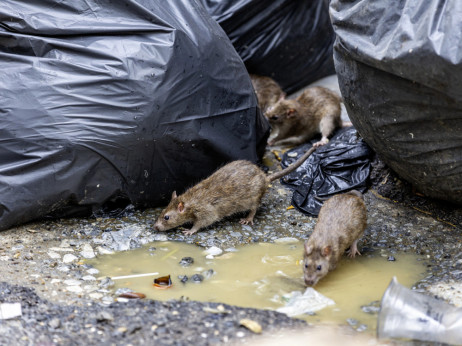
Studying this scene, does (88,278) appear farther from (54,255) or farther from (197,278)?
(197,278)

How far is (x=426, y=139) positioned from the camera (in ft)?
13.3

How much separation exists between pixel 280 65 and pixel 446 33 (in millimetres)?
3697

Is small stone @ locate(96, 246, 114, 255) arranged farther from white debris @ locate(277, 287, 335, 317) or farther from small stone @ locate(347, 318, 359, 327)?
small stone @ locate(347, 318, 359, 327)

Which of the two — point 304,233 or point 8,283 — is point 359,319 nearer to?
point 304,233

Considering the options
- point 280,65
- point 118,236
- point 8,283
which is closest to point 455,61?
point 118,236

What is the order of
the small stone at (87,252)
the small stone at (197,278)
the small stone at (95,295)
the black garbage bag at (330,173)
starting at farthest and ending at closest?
1. the black garbage bag at (330,173)
2. the small stone at (87,252)
3. the small stone at (197,278)
4. the small stone at (95,295)

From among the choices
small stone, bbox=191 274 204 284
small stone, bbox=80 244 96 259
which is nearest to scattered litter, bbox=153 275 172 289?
small stone, bbox=191 274 204 284

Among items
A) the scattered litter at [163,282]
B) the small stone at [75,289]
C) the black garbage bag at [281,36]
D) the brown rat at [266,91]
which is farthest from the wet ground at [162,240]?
the black garbage bag at [281,36]

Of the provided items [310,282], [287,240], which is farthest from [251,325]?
[287,240]

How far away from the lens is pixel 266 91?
6.76 metres

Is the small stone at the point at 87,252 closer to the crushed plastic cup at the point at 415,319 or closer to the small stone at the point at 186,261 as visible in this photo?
the small stone at the point at 186,261

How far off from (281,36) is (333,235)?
10.9 ft

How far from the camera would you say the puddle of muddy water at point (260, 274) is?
11.9ft

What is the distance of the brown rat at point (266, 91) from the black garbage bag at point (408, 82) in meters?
2.21
